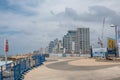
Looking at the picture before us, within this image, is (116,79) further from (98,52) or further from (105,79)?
(98,52)

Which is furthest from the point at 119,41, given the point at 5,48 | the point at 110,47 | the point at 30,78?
the point at 30,78

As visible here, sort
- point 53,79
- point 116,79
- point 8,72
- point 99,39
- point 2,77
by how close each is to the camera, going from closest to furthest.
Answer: point 2,77
point 8,72
point 116,79
point 53,79
point 99,39

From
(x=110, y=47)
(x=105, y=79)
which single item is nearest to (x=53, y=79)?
(x=105, y=79)

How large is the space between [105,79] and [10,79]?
7924mm

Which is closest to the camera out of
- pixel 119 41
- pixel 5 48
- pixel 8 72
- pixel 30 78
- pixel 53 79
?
pixel 8 72

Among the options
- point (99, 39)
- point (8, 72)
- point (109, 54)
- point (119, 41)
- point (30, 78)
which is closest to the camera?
point (8, 72)

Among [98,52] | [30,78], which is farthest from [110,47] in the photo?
[30,78]

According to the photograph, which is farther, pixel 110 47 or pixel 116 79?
pixel 110 47

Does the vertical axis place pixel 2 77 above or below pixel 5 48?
below

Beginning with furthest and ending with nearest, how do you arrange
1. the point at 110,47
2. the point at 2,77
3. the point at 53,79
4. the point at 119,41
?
the point at 110,47, the point at 119,41, the point at 53,79, the point at 2,77

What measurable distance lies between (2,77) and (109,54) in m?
50.5

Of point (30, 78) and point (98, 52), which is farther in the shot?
point (98, 52)

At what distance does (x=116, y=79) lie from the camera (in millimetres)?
21891

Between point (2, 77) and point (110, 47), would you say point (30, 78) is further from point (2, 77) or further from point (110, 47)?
point (110, 47)
